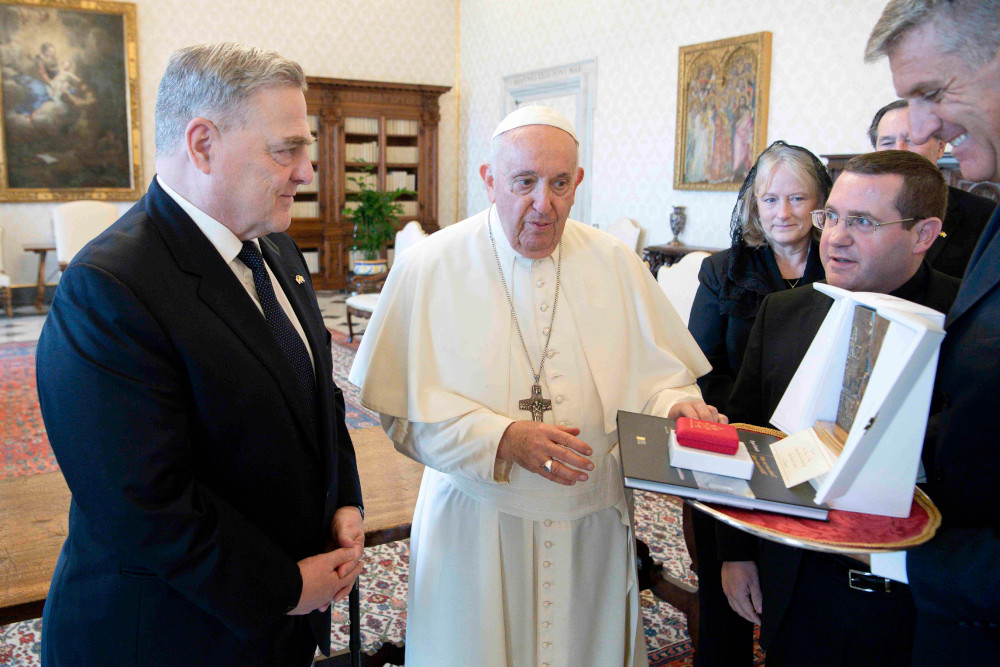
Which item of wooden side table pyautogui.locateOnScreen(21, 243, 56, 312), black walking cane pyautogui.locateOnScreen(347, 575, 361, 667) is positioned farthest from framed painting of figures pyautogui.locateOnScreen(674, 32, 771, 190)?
wooden side table pyautogui.locateOnScreen(21, 243, 56, 312)

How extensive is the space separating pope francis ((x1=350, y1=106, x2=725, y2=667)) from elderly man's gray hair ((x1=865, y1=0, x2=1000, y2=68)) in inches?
33.0

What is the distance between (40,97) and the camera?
9641mm

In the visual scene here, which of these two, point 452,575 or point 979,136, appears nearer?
point 979,136

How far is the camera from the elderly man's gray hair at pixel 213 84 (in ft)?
4.41

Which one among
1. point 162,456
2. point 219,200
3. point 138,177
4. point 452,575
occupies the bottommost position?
point 452,575

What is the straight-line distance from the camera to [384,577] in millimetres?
3480

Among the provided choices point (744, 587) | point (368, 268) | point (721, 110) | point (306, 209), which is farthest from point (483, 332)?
point (306, 209)

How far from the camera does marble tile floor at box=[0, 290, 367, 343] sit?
8281 mm

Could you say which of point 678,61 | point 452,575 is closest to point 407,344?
point 452,575

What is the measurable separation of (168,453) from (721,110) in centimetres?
752

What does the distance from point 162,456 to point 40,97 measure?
10561 mm

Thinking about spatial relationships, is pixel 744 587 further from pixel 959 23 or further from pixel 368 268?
pixel 368 268

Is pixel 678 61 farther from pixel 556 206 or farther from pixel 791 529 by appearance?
pixel 791 529

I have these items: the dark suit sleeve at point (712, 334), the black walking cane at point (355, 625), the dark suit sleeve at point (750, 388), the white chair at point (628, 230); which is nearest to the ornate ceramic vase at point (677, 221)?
the white chair at point (628, 230)
